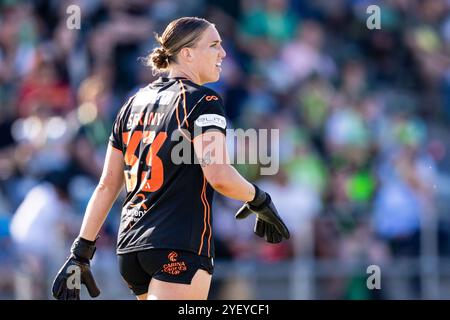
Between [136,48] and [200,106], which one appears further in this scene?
[136,48]

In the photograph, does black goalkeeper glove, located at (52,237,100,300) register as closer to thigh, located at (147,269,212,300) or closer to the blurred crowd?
thigh, located at (147,269,212,300)

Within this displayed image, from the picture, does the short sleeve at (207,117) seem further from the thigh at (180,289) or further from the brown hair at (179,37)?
the thigh at (180,289)

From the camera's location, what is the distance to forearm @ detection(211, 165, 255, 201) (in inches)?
200

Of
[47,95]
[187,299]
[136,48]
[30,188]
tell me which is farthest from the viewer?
[136,48]

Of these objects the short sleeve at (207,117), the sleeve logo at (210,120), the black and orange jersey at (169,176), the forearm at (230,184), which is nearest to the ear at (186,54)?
the black and orange jersey at (169,176)

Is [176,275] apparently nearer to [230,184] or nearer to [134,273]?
[134,273]

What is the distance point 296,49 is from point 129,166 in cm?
728

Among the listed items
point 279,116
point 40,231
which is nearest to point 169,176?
point 40,231

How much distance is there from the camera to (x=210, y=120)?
510 cm

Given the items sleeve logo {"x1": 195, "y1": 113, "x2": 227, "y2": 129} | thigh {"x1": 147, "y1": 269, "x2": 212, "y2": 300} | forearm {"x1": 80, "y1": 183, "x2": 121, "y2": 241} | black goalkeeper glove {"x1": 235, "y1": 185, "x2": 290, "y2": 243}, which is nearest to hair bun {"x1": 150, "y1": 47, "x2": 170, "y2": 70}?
sleeve logo {"x1": 195, "y1": 113, "x2": 227, "y2": 129}

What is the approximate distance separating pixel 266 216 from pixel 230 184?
428mm

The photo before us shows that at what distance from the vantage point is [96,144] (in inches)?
411

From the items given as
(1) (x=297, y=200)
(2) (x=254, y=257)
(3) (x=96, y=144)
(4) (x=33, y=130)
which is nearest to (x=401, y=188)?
(1) (x=297, y=200)
